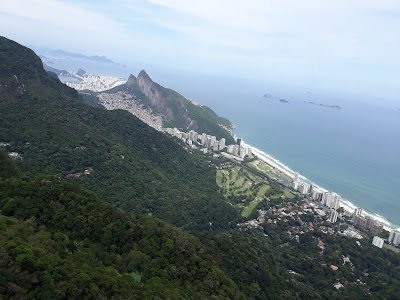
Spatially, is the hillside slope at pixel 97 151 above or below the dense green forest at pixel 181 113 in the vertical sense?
below

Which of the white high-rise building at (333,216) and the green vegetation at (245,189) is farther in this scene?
the green vegetation at (245,189)

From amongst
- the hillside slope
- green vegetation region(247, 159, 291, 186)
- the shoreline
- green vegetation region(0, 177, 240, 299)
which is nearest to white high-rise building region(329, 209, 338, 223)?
the shoreline

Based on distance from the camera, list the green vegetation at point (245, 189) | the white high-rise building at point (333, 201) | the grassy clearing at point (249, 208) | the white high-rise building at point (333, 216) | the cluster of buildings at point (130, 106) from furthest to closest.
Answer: the cluster of buildings at point (130, 106)
the white high-rise building at point (333, 201)
the green vegetation at point (245, 189)
the white high-rise building at point (333, 216)
the grassy clearing at point (249, 208)

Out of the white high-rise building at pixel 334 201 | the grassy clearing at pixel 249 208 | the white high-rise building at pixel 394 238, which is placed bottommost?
the grassy clearing at pixel 249 208

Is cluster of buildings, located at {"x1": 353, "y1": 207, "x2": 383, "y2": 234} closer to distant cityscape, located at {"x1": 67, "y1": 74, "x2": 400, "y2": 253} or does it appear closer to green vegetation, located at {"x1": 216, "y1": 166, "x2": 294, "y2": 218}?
distant cityscape, located at {"x1": 67, "y1": 74, "x2": 400, "y2": 253}

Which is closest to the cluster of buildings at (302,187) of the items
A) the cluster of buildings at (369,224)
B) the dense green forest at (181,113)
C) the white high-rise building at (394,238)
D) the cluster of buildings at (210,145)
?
the cluster of buildings at (369,224)

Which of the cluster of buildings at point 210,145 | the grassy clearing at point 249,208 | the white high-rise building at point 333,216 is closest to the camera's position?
the grassy clearing at point 249,208

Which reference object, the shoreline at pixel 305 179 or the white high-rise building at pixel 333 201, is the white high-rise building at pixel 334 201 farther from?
the shoreline at pixel 305 179

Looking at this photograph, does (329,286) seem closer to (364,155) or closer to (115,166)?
(115,166)

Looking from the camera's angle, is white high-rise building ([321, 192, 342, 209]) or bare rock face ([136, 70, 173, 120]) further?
bare rock face ([136, 70, 173, 120])
